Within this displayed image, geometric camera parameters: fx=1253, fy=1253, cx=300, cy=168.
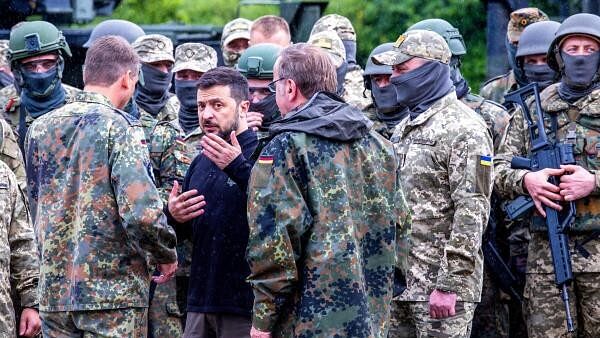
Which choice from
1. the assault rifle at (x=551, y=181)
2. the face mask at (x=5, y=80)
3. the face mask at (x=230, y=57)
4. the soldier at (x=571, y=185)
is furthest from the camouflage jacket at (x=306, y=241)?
the face mask at (x=5, y=80)

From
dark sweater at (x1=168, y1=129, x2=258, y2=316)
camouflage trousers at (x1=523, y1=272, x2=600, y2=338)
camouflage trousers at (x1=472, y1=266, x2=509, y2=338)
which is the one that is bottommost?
camouflage trousers at (x1=472, y1=266, x2=509, y2=338)

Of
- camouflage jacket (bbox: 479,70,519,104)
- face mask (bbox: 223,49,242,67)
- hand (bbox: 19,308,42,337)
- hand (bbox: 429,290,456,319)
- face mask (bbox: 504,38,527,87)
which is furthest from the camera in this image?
face mask (bbox: 223,49,242,67)

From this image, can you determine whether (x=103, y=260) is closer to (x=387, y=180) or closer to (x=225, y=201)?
(x=225, y=201)

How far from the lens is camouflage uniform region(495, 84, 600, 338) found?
8.18m

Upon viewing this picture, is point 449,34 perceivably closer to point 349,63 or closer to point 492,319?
point 349,63

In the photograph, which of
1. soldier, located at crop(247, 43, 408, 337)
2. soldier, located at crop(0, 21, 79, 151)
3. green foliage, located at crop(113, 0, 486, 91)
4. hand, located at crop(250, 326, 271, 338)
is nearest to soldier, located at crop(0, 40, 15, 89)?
soldier, located at crop(0, 21, 79, 151)

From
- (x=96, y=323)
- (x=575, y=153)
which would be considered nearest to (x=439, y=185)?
(x=575, y=153)

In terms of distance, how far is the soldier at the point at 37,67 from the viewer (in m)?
9.08

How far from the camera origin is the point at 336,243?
237 inches

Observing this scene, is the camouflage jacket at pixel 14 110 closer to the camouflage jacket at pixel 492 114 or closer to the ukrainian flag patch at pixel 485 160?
the camouflage jacket at pixel 492 114

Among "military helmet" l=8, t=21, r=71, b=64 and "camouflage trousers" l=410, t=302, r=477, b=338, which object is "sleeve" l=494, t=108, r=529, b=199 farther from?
"military helmet" l=8, t=21, r=71, b=64

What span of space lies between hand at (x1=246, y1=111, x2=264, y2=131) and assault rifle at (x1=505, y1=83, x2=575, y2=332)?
1827mm

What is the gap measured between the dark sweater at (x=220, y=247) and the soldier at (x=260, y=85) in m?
0.75

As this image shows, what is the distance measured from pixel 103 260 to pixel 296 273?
1269 millimetres
